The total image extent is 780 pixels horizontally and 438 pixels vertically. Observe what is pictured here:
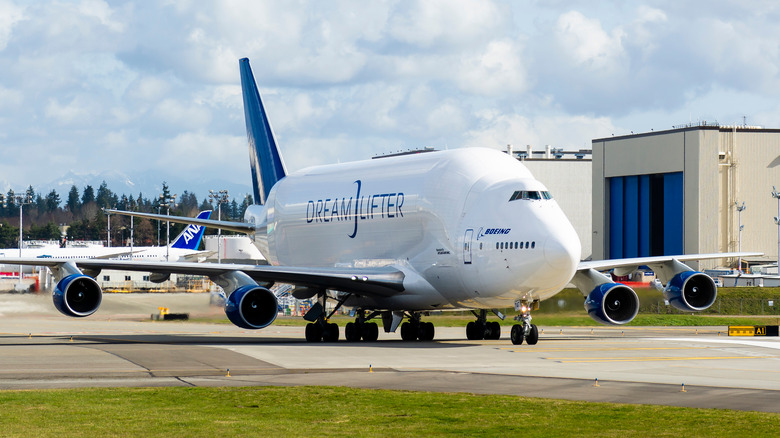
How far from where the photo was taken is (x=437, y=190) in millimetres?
35531

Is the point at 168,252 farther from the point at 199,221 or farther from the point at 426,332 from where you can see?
the point at 426,332

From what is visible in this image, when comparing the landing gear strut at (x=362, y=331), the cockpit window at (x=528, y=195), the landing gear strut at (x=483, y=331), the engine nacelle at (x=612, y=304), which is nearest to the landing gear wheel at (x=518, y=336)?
the engine nacelle at (x=612, y=304)

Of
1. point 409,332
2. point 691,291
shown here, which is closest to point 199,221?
point 409,332

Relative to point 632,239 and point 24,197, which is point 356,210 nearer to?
point 632,239

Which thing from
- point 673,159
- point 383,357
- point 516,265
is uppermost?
point 673,159

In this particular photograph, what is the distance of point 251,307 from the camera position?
33438mm

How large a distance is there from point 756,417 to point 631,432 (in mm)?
2544

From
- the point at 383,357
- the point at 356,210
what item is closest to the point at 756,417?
the point at 383,357

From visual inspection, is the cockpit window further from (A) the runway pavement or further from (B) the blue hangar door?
(B) the blue hangar door

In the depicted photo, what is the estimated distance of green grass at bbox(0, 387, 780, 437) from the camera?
49.0 ft

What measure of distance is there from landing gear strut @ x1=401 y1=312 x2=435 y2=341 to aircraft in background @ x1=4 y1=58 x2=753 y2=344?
36 millimetres

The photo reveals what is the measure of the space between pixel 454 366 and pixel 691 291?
50.0 feet

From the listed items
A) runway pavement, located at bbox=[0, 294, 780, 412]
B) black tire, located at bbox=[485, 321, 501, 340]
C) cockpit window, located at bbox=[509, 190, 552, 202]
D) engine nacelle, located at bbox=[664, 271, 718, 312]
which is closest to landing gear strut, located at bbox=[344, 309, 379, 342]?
runway pavement, located at bbox=[0, 294, 780, 412]

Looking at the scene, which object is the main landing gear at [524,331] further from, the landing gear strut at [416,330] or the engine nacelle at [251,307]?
the engine nacelle at [251,307]
